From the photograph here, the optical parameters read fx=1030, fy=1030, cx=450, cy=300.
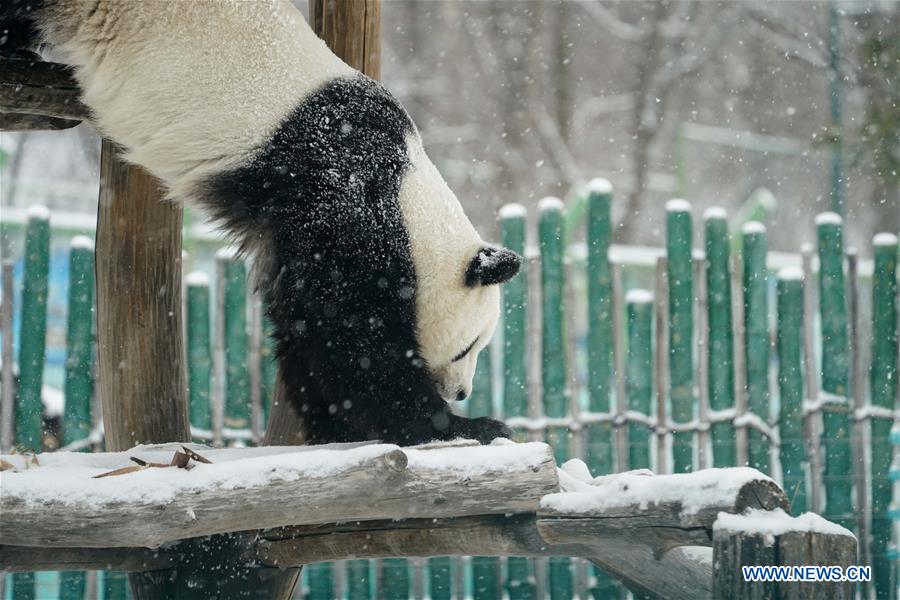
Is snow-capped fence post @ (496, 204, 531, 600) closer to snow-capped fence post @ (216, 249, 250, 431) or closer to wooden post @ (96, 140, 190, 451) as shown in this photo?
snow-capped fence post @ (216, 249, 250, 431)

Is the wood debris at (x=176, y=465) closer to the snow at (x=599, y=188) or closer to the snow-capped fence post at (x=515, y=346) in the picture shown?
the snow-capped fence post at (x=515, y=346)

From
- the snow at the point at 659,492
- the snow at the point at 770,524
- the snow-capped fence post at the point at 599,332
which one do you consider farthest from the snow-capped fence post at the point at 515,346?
the snow at the point at 770,524

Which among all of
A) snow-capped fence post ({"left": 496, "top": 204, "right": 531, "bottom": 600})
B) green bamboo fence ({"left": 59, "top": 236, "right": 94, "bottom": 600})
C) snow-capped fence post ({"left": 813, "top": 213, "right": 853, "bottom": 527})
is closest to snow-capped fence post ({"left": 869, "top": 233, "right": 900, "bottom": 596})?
snow-capped fence post ({"left": 813, "top": 213, "right": 853, "bottom": 527})

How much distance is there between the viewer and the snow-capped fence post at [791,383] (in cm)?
435

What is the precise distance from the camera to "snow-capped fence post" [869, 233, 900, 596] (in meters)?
4.31

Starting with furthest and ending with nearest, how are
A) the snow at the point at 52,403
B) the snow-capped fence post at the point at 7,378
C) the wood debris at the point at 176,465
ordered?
the snow at the point at 52,403 → the snow-capped fence post at the point at 7,378 → the wood debris at the point at 176,465

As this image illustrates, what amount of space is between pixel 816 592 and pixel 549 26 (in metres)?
10.9

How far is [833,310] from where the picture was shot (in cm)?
452

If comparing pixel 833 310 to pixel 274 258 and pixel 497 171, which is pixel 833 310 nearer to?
pixel 274 258

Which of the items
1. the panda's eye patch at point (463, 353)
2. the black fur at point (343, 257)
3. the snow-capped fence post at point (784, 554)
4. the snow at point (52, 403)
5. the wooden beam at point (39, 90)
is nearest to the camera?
the snow-capped fence post at point (784, 554)

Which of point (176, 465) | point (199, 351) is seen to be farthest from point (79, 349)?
point (176, 465)

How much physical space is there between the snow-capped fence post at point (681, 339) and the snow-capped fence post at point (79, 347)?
7.91ft

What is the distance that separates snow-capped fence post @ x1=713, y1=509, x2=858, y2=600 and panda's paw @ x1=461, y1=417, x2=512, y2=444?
36.0 inches

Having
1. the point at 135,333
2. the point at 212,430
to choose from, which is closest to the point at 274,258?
the point at 135,333
